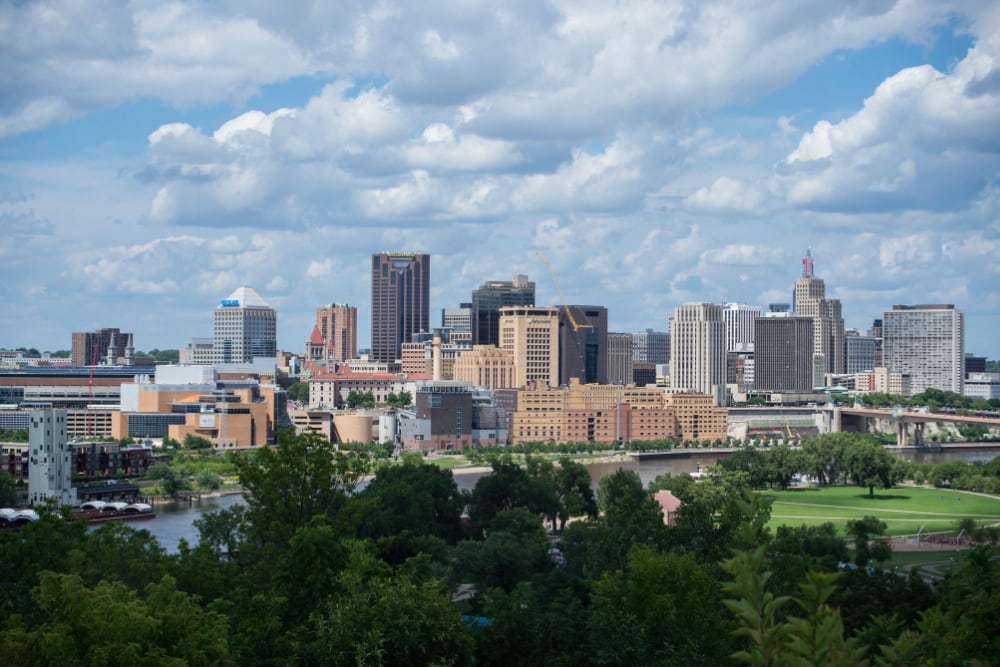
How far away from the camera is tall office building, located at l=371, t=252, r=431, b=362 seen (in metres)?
161

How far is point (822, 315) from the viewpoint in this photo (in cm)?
17688

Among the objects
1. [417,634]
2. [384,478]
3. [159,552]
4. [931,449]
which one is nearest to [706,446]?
[931,449]

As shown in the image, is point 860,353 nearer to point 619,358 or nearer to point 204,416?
point 619,358

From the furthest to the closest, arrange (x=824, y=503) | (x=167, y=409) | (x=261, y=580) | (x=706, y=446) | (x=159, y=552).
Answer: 1. (x=706, y=446)
2. (x=167, y=409)
3. (x=824, y=503)
4. (x=159, y=552)
5. (x=261, y=580)

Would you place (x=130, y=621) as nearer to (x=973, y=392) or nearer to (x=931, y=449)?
(x=931, y=449)

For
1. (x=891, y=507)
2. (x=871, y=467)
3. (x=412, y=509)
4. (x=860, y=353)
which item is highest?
(x=860, y=353)

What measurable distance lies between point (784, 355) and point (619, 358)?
77.6ft

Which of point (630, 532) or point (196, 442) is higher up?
point (196, 442)

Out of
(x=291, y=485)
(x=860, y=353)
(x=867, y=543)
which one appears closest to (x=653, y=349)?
(x=860, y=353)

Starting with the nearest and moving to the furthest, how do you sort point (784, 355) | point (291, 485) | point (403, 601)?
1. point (403, 601)
2. point (291, 485)
3. point (784, 355)

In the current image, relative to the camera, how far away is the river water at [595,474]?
4694 centimetres

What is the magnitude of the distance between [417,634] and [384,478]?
3004 cm

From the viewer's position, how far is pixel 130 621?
1455 cm

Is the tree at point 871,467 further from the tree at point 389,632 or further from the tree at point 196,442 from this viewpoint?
the tree at point 389,632
